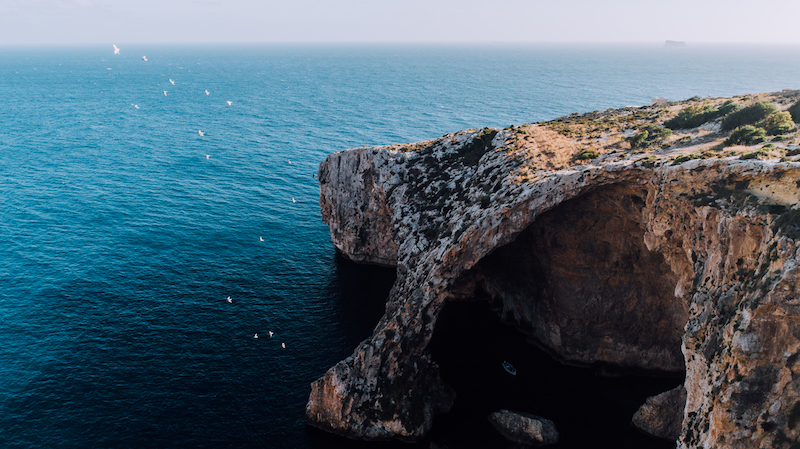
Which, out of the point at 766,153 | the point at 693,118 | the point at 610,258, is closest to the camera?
the point at 766,153

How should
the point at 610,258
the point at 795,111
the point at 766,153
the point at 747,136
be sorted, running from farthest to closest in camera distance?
the point at 610,258 < the point at 795,111 < the point at 747,136 < the point at 766,153

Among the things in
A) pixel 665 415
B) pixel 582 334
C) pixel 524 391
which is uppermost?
pixel 582 334

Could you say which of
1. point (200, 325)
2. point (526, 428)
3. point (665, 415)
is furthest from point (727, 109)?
point (200, 325)

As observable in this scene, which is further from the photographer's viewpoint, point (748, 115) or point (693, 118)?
point (693, 118)

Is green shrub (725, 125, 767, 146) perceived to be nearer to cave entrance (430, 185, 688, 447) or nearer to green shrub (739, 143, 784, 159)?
green shrub (739, 143, 784, 159)

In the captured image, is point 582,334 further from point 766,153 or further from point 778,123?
point 778,123

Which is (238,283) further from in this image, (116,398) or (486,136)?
(486,136)

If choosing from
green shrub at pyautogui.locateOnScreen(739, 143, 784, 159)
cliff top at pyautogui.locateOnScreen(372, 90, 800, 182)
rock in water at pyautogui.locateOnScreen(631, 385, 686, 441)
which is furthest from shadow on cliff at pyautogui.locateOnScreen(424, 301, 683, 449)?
green shrub at pyautogui.locateOnScreen(739, 143, 784, 159)

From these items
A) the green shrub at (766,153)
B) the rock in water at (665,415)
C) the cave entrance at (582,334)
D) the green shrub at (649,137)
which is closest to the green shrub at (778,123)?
the green shrub at (766,153)
